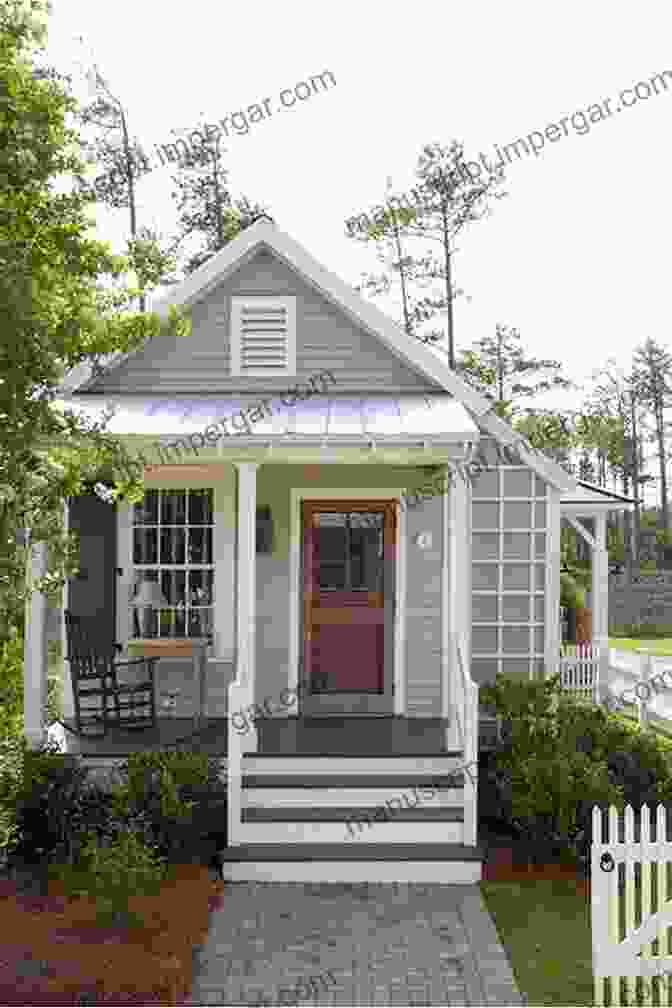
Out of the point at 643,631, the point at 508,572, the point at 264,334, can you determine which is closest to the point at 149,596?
the point at 264,334

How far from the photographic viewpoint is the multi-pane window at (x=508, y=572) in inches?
474

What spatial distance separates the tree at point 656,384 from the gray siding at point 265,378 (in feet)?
138

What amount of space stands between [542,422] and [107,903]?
27774 millimetres

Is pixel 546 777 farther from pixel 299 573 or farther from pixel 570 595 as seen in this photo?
pixel 570 595

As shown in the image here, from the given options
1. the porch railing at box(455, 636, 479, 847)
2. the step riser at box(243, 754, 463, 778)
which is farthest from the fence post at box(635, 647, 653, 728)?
the porch railing at box(455, 636, 479, 847)

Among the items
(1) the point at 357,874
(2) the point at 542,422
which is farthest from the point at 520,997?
(2) the point at 542,422

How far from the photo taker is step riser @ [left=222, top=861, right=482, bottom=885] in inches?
353

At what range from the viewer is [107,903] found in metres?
7.50

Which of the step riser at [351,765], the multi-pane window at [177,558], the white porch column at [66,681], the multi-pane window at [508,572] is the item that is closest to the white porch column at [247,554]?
the step riser at [351,765]

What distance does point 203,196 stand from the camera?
2662 cm

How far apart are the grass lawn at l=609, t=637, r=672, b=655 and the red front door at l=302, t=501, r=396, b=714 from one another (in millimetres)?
19557

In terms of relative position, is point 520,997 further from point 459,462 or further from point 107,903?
point 459,462

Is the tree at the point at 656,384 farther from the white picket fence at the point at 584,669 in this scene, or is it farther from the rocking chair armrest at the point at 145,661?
the rocking chair armrest at the point at 145,661

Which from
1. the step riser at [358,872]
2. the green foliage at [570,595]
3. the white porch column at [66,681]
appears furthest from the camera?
the green foliage at [570,595]
